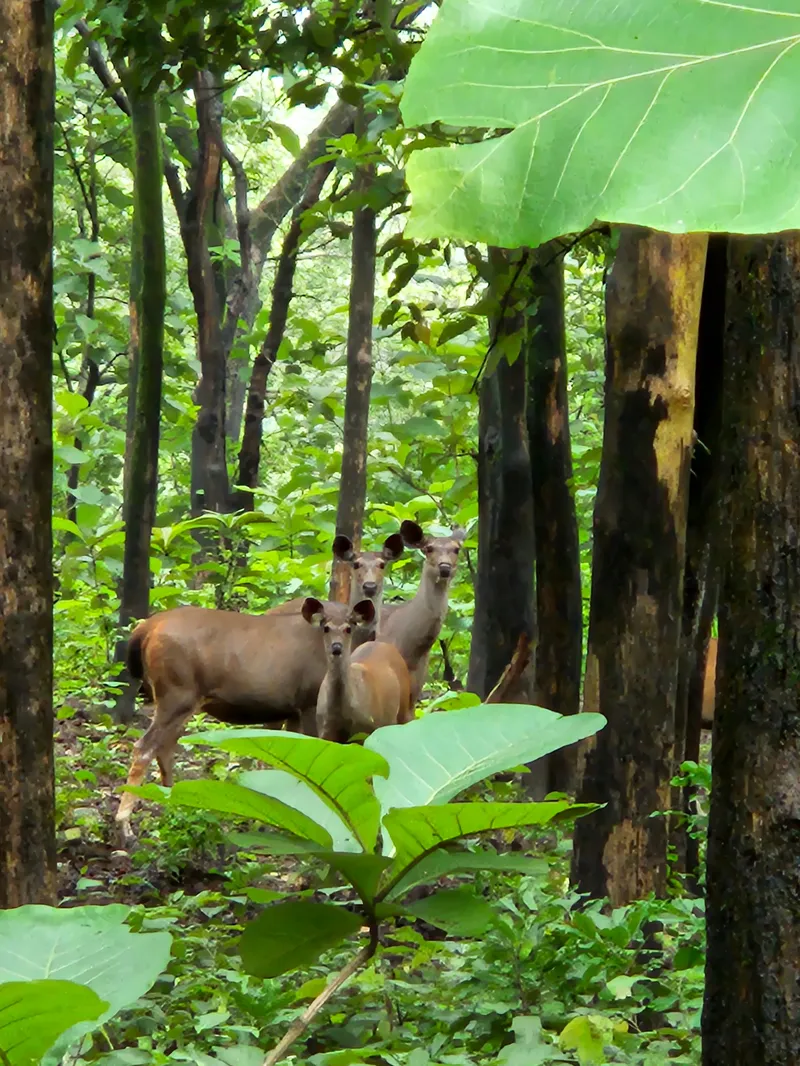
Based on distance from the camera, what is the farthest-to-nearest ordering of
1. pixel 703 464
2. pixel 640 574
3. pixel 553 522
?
pixel 553 522 → pixel 703 464 → pixel 640 574

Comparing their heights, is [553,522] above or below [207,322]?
below

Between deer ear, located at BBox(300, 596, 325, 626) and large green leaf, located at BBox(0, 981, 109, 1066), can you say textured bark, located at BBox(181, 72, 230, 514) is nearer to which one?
deer ear, located at BBox(300, 596, 325, 626)

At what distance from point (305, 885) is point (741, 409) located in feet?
15.2

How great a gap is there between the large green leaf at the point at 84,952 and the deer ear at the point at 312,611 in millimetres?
7497

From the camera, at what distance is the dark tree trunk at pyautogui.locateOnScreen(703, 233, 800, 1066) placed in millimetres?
1867

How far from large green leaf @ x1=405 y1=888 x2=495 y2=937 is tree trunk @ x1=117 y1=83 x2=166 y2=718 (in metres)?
9.61

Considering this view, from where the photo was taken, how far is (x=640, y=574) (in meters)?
4.47

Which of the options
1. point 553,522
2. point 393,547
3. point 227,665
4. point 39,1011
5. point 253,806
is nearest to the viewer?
point 39,1011

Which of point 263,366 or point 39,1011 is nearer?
point 39,1011

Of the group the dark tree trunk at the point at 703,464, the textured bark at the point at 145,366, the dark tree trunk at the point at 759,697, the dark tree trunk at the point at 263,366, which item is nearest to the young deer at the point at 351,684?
the textured bark at the point at 145,366

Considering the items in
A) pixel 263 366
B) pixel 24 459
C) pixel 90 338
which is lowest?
pixel 24 459

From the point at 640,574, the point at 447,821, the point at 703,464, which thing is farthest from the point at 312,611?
the point at 447,821

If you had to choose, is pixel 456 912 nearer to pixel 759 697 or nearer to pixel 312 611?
pixel 759 697

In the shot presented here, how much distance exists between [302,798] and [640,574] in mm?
3473
